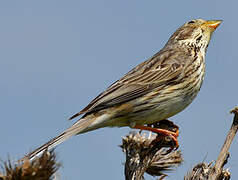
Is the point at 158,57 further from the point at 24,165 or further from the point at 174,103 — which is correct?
the point at 24,165

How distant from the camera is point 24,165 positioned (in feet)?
7.80

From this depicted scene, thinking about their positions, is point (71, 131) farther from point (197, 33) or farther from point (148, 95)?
point (197, 33)

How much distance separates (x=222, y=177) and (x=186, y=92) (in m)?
3.63

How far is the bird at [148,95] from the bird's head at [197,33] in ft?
0.88

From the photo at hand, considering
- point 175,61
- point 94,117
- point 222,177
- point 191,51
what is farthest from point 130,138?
point 191,51

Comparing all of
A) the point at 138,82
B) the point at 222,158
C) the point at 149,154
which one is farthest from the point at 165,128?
the point at 222,158

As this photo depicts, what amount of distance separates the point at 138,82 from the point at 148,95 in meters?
0.35

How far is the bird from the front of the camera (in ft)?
21.3

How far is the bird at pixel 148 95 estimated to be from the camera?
6.50 meters

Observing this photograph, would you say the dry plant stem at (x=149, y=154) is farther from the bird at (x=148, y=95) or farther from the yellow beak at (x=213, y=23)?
the yellow beak at (x=213, y=23)

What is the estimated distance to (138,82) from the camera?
7188mm

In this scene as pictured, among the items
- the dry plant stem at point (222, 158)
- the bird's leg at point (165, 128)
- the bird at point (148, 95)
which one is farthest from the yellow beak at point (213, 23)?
the dry plant stem at point (222, 158)

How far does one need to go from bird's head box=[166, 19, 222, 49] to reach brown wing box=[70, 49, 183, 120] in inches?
34.0

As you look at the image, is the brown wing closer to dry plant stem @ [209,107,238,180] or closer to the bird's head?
the bird's head
